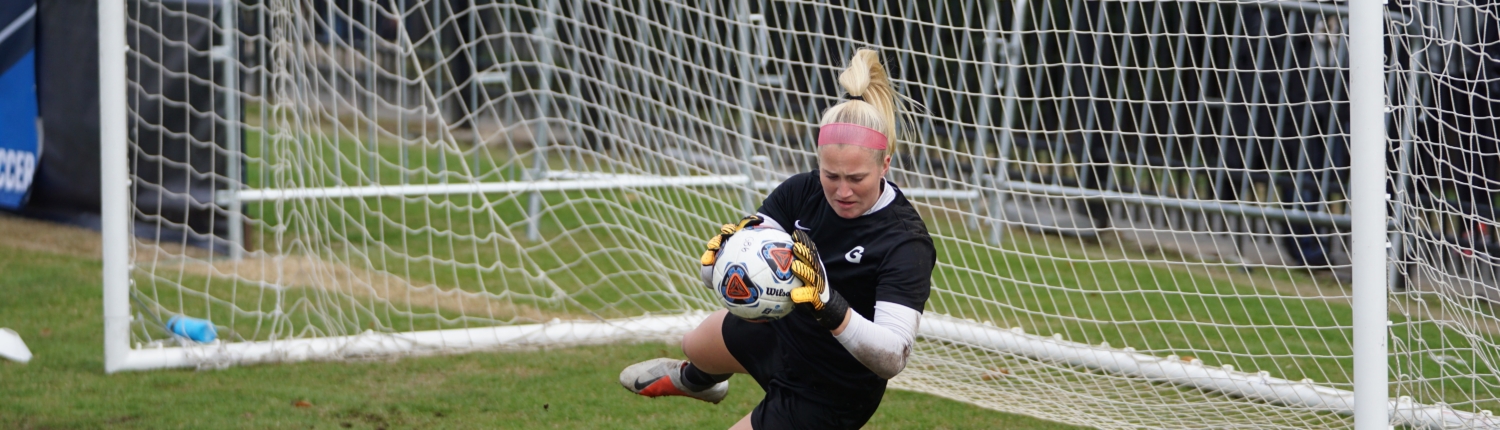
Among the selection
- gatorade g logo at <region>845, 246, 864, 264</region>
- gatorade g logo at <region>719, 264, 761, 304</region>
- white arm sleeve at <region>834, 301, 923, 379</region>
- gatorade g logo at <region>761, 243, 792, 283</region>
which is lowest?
white arm sleeve at <region>834, 301, 923, 379</region>

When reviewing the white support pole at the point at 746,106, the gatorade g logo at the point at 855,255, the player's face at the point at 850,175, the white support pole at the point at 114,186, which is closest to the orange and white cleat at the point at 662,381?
the gatorade g logo at the point at 855,255

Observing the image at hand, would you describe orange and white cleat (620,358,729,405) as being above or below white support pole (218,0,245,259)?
below

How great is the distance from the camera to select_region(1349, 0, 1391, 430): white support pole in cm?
332

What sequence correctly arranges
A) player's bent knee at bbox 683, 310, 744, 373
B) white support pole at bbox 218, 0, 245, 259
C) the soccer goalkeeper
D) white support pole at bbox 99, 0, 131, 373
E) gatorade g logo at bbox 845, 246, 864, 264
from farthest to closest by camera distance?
white support pole at bbox 218, 0, 245, 259 → white support pole at bbox 99, 0, 131, 373 → player's bent knee at bbox 683, 310, 744, 373 → gatorade g logo at bbox 845, 246, 864, 264 → the soccer goalkeeper

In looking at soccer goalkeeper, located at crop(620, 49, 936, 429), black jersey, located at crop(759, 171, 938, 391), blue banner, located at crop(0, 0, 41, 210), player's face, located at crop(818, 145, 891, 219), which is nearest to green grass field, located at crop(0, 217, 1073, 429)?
soccer goalkeeper, located at crop(620, 49, 936, 429)

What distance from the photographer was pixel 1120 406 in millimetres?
4480

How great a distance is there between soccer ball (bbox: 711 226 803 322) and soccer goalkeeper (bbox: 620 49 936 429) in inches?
1.3

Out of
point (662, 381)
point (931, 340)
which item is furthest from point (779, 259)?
point (931, 340)

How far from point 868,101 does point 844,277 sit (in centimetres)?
44

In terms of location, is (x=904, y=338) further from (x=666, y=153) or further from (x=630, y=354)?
(x=666, y=153)

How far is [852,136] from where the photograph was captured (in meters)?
2.91

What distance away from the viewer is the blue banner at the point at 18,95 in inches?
312

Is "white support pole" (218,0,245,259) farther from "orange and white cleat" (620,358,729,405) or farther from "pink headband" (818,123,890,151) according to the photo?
"pink headband" (818,123,890,151)

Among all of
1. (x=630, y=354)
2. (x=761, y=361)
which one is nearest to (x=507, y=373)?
(x=630, y=354)
